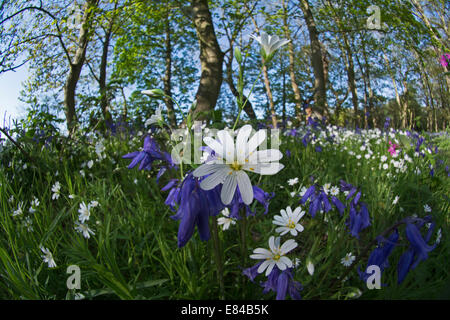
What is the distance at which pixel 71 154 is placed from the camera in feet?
9.70

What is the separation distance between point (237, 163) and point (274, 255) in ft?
1.29

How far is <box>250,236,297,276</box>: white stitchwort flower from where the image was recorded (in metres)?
0.85

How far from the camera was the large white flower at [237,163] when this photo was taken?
655 mm

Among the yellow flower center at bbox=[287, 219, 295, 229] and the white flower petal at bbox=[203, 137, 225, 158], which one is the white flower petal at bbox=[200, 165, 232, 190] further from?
the yellow flower center at bbox=[287, 219, 295, 229]

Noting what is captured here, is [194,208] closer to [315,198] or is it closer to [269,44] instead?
[269,44]

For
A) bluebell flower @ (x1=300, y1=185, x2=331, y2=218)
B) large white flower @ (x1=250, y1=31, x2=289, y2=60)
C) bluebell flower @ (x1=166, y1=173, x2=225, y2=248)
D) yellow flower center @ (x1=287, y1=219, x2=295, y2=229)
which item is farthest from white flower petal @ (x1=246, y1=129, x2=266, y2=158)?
bluebell flower @ (x1=300, y1=185, x2=331, y2=218)

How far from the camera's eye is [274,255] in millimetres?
896

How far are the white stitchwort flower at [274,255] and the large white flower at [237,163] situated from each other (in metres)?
0.28

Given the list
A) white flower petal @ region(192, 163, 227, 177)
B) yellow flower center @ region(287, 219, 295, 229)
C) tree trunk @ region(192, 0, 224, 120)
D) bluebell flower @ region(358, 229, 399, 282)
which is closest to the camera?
white flower petal @ region(192, 163, 227, 177)

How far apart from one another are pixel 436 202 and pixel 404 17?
5814 millimetres

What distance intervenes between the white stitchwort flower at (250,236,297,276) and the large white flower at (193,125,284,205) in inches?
11.1

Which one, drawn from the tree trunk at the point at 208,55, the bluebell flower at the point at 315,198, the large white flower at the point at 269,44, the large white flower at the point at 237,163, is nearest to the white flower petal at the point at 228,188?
the large white flower at the point at 237,163
